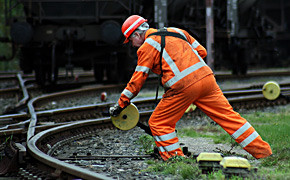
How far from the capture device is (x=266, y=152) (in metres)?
4.57

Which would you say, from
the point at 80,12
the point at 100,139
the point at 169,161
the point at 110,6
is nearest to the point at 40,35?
the point at 80,12

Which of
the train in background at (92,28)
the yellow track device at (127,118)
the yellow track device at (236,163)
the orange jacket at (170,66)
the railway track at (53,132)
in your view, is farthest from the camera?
the train in background at (92,28)

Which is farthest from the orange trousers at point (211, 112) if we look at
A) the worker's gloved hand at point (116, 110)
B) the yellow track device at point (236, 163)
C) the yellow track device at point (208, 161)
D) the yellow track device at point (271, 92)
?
the yellow track device at point (271, 92)

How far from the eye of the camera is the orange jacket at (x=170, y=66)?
4.47 metres

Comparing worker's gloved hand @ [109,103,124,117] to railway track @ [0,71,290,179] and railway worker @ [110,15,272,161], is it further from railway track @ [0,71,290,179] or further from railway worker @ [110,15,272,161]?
railway track @ [0,71,290,179]

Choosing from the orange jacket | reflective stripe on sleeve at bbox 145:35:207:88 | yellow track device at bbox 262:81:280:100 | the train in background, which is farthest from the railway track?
the train in background

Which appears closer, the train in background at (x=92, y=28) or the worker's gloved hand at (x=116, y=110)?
the worker's gloved hand at (x=116, y=110)

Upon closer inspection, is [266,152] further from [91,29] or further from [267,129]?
[91,29]

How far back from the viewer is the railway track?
4.08 metres

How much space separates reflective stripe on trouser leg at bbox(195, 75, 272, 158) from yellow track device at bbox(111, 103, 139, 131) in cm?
77

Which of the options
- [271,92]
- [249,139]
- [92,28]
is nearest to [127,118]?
[249,139]

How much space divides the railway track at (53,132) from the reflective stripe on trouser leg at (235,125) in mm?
876

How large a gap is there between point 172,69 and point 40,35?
24.7 feet

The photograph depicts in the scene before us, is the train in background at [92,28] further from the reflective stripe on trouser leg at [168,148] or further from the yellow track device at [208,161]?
the yellow track device at [208,161]
